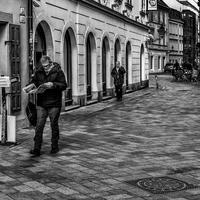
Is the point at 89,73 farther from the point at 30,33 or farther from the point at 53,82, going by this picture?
the point at 53,82

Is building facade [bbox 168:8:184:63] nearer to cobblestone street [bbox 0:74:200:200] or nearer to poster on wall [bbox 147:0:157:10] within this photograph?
poster on wall [bbox 147:0:157:10]

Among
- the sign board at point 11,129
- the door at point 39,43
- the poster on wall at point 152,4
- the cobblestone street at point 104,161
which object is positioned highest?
the poster on wall at point 152,4

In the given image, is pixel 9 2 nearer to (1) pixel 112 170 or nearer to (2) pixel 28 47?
(2) pixel 28 47

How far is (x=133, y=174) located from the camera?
7352 mm

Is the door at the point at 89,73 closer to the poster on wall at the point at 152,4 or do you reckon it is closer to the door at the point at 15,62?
the door at the point at 15,62

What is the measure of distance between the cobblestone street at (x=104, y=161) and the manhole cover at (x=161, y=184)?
0.07m

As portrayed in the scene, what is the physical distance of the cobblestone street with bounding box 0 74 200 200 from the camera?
20.8 ft

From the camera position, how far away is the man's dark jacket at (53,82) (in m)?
8.87

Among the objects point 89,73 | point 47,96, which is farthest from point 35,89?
point 89,73

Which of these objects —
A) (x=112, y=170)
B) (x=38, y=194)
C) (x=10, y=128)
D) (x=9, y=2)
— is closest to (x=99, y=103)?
(x=9, y=2)

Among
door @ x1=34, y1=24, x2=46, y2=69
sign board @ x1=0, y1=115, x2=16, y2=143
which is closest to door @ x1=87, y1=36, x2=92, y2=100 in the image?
door @ x1=34, y1=24, x2=46, y2=69

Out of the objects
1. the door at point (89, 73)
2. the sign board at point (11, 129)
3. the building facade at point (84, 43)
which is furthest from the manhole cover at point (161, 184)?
the door at point (89, 73)

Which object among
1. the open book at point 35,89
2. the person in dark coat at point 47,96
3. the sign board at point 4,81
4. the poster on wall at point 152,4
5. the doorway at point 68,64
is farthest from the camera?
the poster on wall at point 152,4

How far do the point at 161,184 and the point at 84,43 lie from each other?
12881 mm
